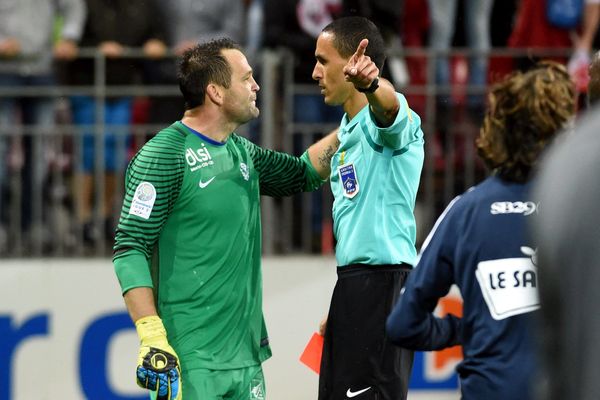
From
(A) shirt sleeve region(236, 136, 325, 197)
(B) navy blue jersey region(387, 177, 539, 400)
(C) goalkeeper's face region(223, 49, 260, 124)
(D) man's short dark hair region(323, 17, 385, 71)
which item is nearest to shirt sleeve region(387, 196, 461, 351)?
(B) navy blue jersey region(387, 177, 539, 400)

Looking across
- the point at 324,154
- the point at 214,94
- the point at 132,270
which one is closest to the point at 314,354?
the point at 132,270

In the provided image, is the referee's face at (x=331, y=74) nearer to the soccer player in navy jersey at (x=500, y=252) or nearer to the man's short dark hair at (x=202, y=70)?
the man's short dark hair at (x=202, y=70)

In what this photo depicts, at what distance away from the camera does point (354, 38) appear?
498 centimetres

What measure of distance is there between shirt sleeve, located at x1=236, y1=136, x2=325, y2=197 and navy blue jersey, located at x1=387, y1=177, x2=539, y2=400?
204cm

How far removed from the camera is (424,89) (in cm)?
832

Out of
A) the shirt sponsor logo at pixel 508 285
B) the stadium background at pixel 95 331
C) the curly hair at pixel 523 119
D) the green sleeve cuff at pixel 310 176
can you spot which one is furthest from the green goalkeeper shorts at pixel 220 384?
the stadium background at pixel 95 331

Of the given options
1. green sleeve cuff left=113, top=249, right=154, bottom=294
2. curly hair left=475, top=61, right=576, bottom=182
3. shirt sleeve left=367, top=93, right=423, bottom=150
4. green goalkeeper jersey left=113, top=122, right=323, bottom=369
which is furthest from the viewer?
green goalkeeper jersey left=113, top=122, right=323, bottom=369

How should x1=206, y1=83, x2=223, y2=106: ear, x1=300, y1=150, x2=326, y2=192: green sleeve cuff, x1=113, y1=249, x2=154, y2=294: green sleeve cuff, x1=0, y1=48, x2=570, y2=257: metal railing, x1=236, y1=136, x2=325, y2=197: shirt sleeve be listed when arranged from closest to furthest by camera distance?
x1=113, y1=249, x2=154, y2=294: green sleeve cuff
x1=206, y1=83, x2=223, y2=106: ear
x1=236, y1=136, x2=325, y2=197: shirt sleeve
x1=300, y1=150, x2=326, y2=192: green sleeve cuff
x1=0, y1=48, x2=570, y2=257: metal railing

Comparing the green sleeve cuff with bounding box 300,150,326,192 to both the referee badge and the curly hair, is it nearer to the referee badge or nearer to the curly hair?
the referee badge

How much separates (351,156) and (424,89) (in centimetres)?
356

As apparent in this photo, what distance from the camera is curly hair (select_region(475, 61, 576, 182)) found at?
3.28 metres

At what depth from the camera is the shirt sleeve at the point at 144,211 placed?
15.6 ft

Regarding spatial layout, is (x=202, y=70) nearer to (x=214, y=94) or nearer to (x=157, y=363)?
(x=214, y=94)

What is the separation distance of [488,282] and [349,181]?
1.57 metres
